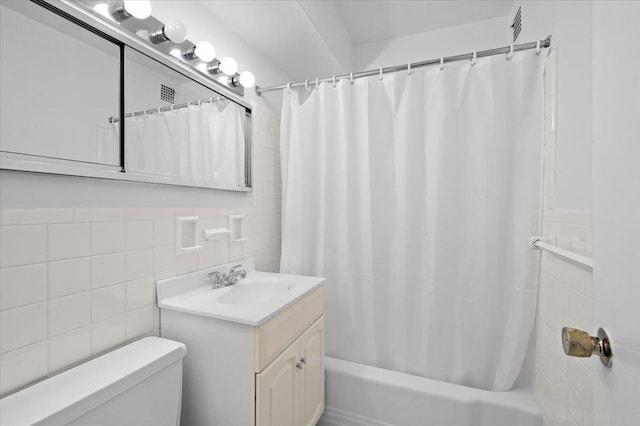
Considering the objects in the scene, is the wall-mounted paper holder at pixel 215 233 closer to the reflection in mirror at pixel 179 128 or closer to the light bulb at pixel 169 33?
the reflection in mirror at pixel 179 128

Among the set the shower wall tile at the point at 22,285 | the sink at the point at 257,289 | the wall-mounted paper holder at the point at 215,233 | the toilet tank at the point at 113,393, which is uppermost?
the wall-mounted paper holder at the point at 215,233

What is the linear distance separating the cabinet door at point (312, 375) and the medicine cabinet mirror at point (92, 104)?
879 mm

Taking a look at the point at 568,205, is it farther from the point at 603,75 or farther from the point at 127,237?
the point at 127,237

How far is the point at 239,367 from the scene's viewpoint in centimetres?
96

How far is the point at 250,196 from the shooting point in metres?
1.69

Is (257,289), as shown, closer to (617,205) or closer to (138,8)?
(138,8)

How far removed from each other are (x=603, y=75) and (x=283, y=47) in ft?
5.70

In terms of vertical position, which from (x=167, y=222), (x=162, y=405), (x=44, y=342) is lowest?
(x=162, y=405)

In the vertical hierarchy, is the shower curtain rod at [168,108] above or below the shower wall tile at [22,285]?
above

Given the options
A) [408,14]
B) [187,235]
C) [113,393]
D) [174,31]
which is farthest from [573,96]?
[113,393]

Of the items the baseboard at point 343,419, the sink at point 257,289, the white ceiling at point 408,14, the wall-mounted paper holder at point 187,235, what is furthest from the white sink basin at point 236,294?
the white ceiling at point 408,14

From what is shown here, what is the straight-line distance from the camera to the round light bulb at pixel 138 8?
3.12 ft

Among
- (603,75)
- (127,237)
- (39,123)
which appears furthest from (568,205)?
(39,123)

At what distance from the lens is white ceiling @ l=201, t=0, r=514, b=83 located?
4.80 feet
